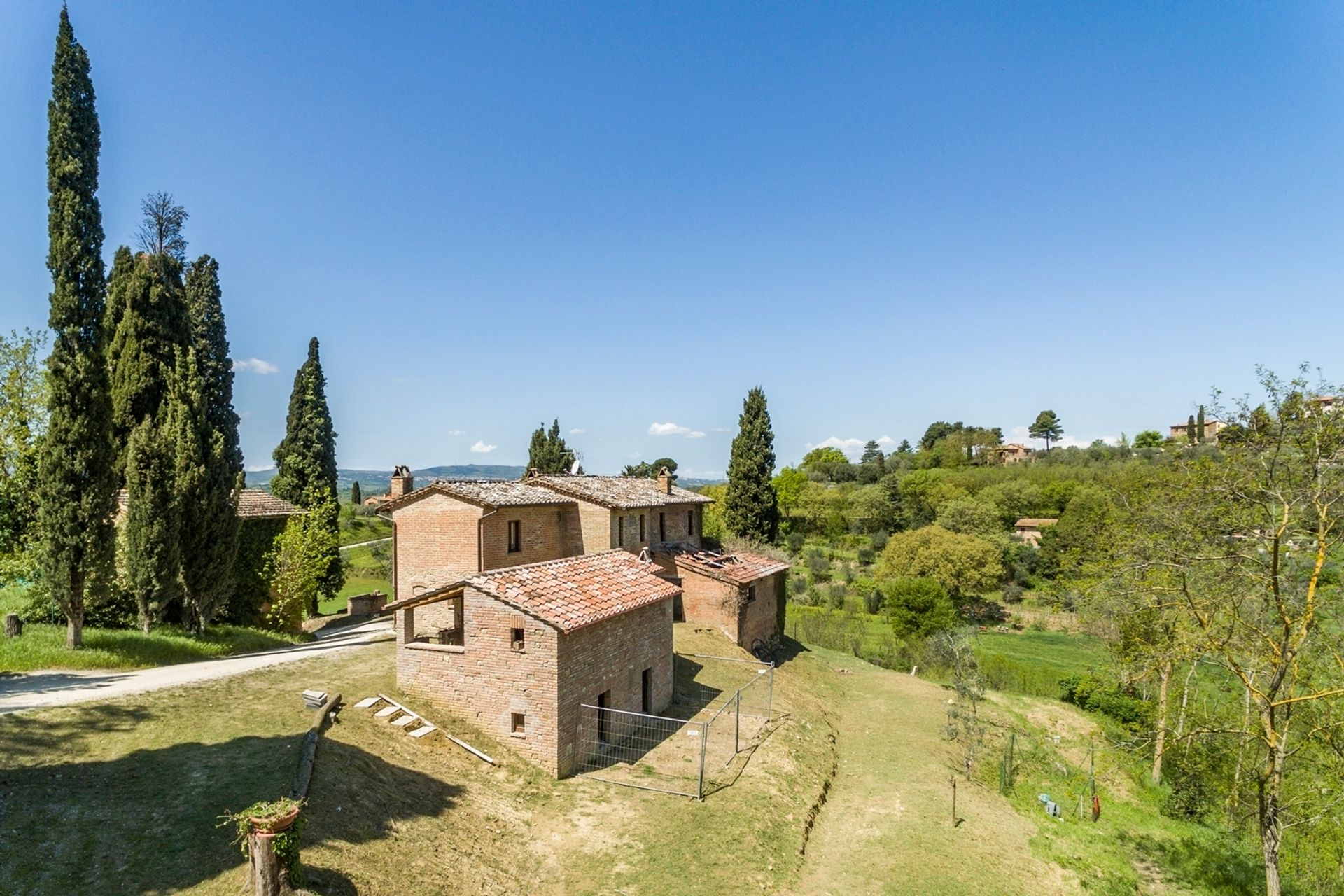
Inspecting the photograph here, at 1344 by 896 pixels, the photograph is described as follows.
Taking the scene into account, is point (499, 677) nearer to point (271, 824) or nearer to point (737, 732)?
point (737, 732)

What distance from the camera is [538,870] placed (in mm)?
12805

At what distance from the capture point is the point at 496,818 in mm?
14031

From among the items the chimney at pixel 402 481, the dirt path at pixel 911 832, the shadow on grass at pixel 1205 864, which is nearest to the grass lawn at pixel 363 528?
the chimney at pixel 402 481

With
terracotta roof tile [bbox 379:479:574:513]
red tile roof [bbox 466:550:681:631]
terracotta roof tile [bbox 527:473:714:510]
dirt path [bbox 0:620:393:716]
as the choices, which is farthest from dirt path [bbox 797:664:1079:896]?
dirt path [bbox 0:620:393:716]

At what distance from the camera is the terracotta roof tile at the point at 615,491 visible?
99.3ft

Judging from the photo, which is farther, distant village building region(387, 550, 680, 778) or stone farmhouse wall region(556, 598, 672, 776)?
stone farmhouse wall region(556, 598, 672, 776)

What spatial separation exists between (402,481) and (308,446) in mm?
14938

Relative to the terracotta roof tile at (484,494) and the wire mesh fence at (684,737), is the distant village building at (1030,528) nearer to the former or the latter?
the wire mesh fence at (684,737)

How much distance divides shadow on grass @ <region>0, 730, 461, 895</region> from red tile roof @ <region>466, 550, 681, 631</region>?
4320 millimetres

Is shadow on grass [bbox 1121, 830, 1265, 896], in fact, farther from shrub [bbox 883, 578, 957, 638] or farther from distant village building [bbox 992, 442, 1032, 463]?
distant village building [bbox 992, 442, 1032, 463]

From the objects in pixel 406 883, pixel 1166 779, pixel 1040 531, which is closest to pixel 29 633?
pixel 406 883

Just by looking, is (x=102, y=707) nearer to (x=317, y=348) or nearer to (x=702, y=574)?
(x=702, y=574)

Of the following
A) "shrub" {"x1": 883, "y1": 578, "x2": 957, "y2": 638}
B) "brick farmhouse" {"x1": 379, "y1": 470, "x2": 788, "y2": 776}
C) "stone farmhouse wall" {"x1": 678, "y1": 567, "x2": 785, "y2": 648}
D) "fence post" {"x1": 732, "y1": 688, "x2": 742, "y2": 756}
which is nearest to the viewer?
"brick farmhouse" {"x1": 379, "y1": 470, "x2": 788, "y2": 776}

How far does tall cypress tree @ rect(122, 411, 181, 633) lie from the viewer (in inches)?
834
